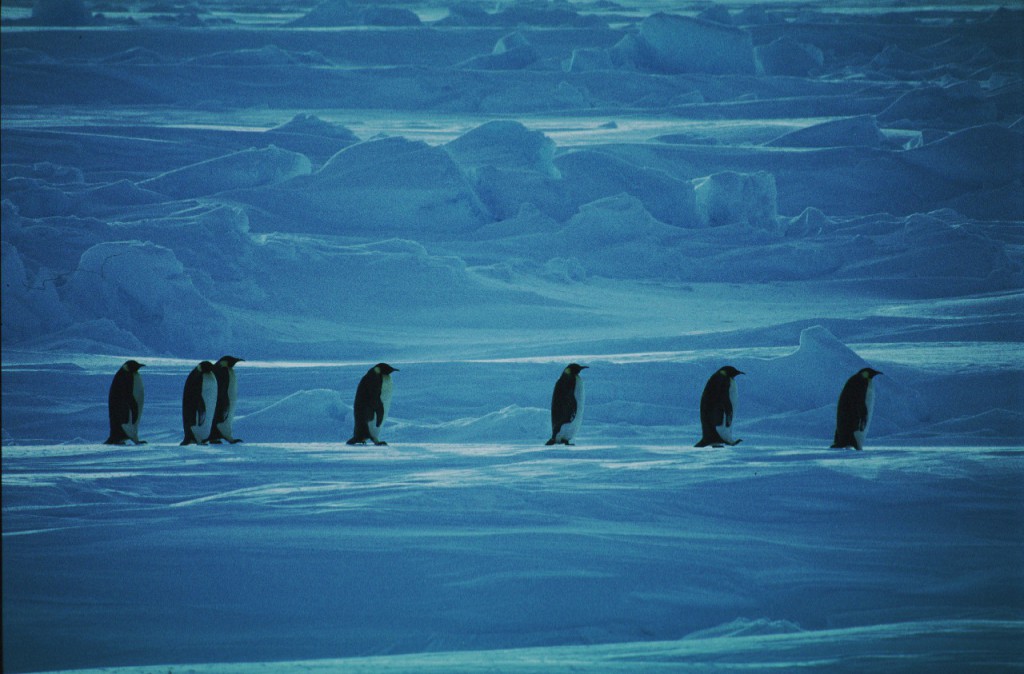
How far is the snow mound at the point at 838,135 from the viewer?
1584cm

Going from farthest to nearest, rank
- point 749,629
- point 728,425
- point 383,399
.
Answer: point 383,399, point 728,425, point 749,629

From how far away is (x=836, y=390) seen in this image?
762cm

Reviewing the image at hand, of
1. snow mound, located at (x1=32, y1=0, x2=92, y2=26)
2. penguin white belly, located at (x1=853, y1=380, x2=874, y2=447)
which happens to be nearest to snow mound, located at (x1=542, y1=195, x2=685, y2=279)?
penguin white belly, located at (x1=853, y1=380, x2=874, y2=447)

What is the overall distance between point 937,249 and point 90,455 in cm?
873

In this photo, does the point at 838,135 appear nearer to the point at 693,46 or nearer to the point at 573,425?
the point at 693,46

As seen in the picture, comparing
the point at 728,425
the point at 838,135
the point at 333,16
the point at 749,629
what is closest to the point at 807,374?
the point at 728,425

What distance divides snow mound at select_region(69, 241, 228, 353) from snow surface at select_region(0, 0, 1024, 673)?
0.09ft

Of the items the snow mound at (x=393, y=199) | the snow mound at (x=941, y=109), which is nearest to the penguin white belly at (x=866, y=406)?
the snow mound at (x=393, y=199)

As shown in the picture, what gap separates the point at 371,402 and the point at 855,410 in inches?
88.2

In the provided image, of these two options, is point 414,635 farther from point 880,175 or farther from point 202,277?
point 880,175

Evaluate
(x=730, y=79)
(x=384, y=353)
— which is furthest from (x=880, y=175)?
(x=384, y=353)

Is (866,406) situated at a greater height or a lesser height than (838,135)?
lesser

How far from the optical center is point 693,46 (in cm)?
1889

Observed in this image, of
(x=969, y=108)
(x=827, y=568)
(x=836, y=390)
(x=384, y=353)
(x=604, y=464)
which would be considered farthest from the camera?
(x=969, y=108)
